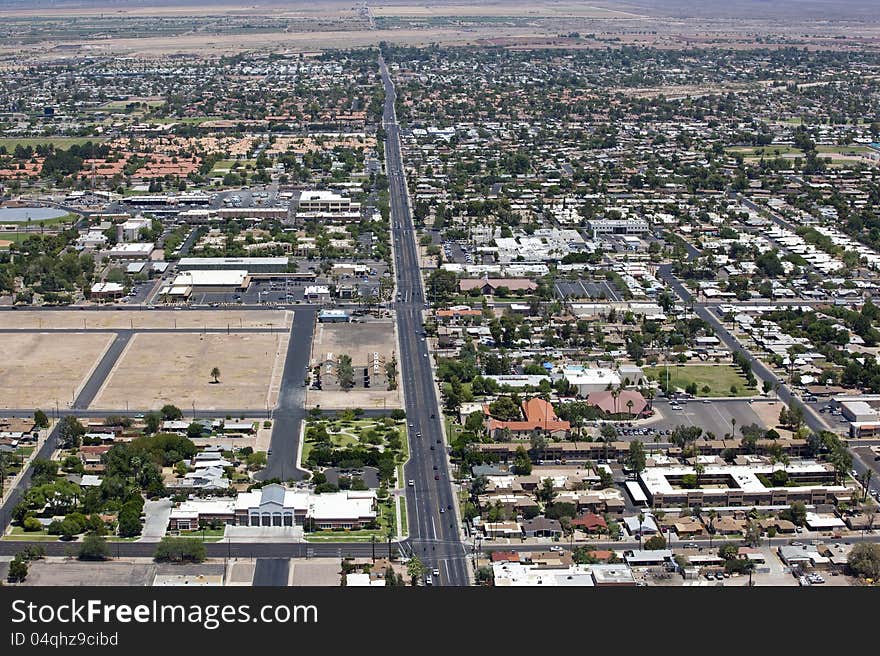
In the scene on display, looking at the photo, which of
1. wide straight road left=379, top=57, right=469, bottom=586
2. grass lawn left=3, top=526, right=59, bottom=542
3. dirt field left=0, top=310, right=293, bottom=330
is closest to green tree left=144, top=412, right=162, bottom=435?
grass lawn left=3, top=526, right=59, bottom=542

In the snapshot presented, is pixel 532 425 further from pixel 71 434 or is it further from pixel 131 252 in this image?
pixel 131 252

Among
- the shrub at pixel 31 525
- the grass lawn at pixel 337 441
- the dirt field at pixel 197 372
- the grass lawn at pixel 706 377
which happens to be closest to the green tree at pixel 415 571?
the grass lawn at pixel 337 441

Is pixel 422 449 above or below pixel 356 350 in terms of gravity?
above

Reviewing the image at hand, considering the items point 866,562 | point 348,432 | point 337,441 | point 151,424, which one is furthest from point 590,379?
point 151,424

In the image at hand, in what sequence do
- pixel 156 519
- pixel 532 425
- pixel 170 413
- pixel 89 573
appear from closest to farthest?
1. pixel 89 573
2. pixel 156 519
3. pixel 532 425
4. pixel 170 413

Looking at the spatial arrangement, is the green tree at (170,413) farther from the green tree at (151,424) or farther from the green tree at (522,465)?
the green tree at (522,465)

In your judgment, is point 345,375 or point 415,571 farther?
point 345,375

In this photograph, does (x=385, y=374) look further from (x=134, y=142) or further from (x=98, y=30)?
(x=98, y=30)

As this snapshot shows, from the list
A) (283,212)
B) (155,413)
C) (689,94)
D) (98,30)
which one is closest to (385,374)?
(155,413)
